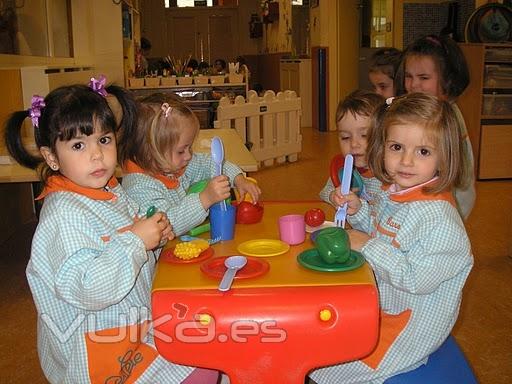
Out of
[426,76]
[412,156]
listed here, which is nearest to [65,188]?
[412,156]

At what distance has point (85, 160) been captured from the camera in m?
1.04

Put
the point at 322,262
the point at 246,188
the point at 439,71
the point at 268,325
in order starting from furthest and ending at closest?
the point at 439,71
the point at 246,188
the point at 322,262
the point at 268,325

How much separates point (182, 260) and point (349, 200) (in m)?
0.39

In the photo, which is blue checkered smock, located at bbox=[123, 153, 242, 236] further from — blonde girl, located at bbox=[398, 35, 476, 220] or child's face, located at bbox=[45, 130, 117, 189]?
blonde girl, located at bbox=[398, 35, 476, 220]

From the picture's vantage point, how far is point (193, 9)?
993cm

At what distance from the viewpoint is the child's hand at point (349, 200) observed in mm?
1216

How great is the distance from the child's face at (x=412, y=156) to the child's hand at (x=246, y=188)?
1.32 ft

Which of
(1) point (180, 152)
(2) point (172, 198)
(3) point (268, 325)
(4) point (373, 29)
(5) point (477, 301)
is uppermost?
(4) point (373, 29)

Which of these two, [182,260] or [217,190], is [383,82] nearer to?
[217,190]

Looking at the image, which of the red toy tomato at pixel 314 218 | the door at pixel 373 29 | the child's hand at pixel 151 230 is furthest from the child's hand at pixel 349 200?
the door at pixel 373 29

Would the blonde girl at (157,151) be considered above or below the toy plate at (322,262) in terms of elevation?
above

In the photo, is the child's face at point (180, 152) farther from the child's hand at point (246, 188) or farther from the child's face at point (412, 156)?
the child's face at point (412, 156)

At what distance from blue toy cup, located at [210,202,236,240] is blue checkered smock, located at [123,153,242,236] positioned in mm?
59

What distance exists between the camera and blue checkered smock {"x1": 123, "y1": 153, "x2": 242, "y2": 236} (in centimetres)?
125
